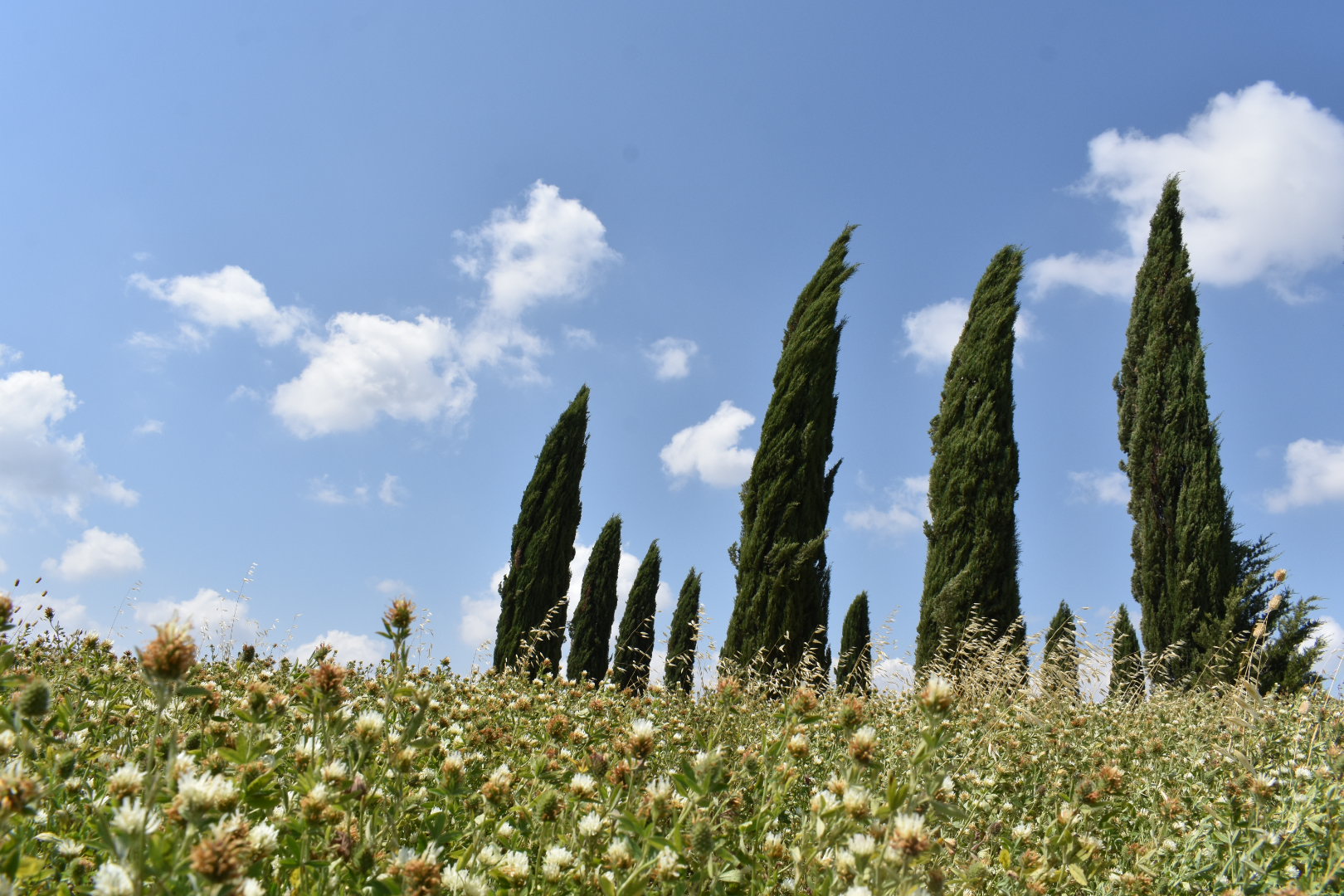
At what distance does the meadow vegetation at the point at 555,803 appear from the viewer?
48.0 inches

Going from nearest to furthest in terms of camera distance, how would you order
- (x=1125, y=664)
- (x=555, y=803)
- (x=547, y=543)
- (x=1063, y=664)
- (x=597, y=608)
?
1. (x=555, y=803)
2. (x=1063, y=664)
3. (x=1125, y=664)
4. (x=547, y=543)
5. (x=597, y=608)

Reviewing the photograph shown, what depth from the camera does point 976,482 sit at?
47.2ft

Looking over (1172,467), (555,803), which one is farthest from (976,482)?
(555,803)

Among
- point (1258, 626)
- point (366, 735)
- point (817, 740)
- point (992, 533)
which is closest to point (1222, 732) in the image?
point (1258, 626)

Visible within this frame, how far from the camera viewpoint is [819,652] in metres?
13.2

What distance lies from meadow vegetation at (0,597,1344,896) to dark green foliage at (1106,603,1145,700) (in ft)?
16.5

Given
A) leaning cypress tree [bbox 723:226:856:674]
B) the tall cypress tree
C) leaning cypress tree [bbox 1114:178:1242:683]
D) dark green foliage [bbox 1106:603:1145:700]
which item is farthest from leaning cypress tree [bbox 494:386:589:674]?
leaning cypress tree [bbox 1114:178:1242:683]

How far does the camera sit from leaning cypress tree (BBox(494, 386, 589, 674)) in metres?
15.7

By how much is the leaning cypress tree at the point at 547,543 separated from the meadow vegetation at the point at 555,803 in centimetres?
1259

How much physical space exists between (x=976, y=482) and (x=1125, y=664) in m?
4.55

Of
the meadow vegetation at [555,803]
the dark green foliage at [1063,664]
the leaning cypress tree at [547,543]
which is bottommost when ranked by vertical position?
the meadow vegetation at [555,803]

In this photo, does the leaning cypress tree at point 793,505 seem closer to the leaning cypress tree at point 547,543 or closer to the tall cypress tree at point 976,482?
the tall cypress tree at point 976,482

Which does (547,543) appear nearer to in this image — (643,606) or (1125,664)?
(643,606)

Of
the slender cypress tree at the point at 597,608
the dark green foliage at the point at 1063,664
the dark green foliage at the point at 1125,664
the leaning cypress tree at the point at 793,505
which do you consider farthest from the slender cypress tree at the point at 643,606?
the dark green foliage at the point at 1063,664
